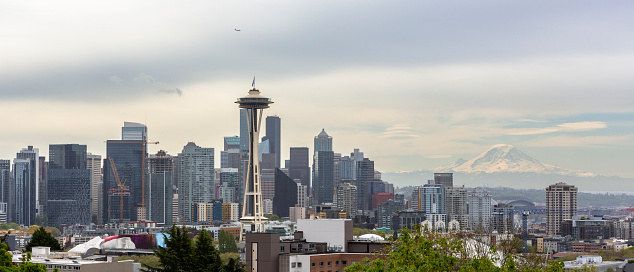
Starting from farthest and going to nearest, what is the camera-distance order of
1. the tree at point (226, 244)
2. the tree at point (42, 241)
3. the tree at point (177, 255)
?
the tree at point (226, 244)
the tree at point (42, 241)
the tree at point (177, 255)

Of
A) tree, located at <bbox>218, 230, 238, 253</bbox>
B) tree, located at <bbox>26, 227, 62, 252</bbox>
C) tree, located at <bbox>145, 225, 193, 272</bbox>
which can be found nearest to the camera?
tree, located at <bbox>145, 225, 193, 272</bbox>

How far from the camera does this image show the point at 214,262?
212 feet

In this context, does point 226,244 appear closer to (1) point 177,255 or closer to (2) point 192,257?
(1) point 177,255

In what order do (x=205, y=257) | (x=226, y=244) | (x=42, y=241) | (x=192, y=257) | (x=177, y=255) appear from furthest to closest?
(x=226, y=244)
(x=42, y=241)
(x=177, y=255)
(x=205, y=257)
(x=192, y=257)

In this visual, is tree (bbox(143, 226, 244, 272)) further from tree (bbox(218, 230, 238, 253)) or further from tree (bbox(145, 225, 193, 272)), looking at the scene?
tree (bbox(218, 230, 238, 253))

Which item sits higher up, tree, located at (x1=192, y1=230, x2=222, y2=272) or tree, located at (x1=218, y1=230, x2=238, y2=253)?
→ tree, located at (x1=192, y1=230, x2=222, y2=272)

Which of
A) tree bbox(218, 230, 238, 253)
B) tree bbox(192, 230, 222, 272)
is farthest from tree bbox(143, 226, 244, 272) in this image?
tree bbox(218, 230, 238, 253)

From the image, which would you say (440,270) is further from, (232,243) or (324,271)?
(232,243)

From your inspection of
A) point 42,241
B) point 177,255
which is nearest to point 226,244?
point 42,241

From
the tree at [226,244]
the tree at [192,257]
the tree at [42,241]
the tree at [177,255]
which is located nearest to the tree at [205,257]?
the tree at [192,257]

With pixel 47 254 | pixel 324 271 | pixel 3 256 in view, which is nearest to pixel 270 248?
pixel 324 271

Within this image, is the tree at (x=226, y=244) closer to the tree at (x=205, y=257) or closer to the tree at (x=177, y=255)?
the tree at (x=177, y=255)

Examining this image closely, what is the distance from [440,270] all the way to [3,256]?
20349 millimetres

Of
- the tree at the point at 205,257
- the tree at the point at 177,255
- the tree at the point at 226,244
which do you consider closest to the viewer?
the tree at the point at 205,257
